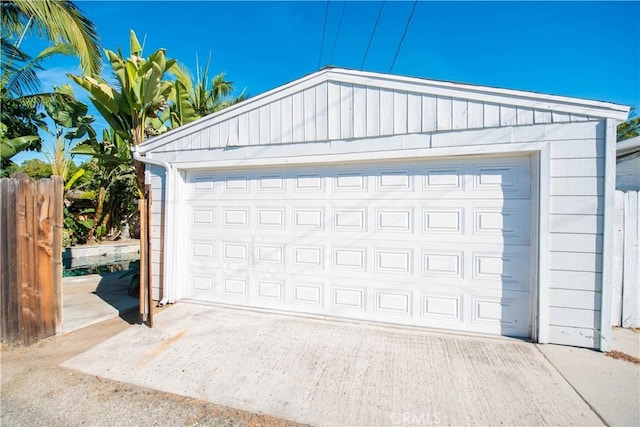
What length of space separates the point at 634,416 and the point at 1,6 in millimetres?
12915

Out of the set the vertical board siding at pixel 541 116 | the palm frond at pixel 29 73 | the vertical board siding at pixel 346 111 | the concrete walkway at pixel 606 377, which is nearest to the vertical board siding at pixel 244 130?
the vertical board siding at pixel 346 111

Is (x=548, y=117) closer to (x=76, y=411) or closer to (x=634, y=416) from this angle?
(x=634, y=416)

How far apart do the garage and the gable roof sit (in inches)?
0.6

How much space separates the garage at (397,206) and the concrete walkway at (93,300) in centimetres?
82

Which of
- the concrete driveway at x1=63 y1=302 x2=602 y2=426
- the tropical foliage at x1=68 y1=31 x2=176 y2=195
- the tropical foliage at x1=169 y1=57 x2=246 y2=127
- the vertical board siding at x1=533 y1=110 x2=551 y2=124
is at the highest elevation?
the tropical foliage at x1=169 y1=57 x2=246 y2=127

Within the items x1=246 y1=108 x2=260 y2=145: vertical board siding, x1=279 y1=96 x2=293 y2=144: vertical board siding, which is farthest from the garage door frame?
x1=246 y1=108 x2=260 y2=145: vertical board siding

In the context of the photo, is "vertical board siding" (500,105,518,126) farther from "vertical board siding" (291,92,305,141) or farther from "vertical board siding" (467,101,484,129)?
"vertical board siding" (291,92,305,141)

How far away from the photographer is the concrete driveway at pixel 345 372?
222cm

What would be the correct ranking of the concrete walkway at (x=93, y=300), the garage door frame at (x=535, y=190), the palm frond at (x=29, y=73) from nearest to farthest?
the garage door frame at (x=535, y=190), the concrete walkway at (x=93, y=300), the palm frond at (x=29, y=73)

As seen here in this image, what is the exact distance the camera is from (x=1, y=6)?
682cm

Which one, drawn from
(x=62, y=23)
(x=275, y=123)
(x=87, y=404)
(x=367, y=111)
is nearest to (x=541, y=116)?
(x=367, y=111)

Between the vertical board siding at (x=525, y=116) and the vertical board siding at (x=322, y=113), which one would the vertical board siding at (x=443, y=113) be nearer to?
the vertical board siding at (x=525, y=116)

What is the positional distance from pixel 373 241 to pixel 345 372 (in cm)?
171

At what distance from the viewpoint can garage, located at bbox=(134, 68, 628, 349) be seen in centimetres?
321
